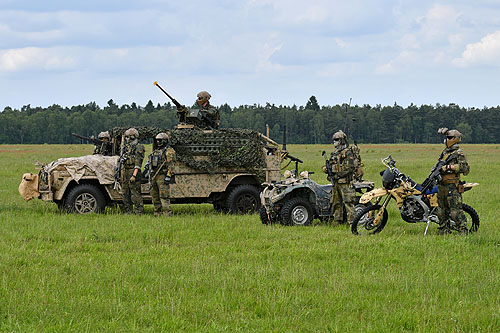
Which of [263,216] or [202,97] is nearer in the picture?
[263,216]

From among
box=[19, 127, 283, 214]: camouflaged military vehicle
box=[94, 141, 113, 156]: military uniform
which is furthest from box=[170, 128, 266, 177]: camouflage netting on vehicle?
box=[94, 141, 113, 156]: military uniform

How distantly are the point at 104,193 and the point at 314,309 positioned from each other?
27.7 ft

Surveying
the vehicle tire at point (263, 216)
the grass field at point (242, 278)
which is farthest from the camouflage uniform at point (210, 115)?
the grass field at point (242, 278)

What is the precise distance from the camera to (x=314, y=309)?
6.77 metres

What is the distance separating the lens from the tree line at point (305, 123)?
108 m

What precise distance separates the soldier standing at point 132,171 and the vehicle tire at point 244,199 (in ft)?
6.18

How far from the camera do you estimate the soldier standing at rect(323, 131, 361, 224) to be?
12.2 meters

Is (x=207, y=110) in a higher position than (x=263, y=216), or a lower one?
higher

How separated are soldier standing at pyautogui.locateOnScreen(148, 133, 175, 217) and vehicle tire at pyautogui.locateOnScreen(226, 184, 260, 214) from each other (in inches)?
54.5

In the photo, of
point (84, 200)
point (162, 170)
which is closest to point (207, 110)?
point (162, 170)

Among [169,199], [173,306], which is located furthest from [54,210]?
[173,306]

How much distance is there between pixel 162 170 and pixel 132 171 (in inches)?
28.2

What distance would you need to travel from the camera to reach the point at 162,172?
44.8ft

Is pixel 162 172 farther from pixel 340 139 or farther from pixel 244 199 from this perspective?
pixel 340 139
